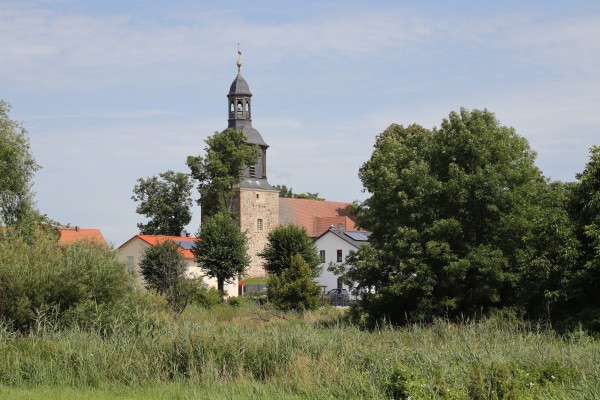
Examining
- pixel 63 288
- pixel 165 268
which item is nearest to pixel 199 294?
pixel 165 268

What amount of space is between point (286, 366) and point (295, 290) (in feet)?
89.8

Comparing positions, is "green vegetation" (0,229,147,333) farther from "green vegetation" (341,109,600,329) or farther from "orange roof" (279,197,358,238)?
"orange roof" (279,197,358,238)

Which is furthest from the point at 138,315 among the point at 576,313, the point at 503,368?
the point at 576,313

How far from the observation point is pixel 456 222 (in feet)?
101

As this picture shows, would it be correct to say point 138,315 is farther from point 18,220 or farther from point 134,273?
point 18,220

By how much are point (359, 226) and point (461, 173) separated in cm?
741

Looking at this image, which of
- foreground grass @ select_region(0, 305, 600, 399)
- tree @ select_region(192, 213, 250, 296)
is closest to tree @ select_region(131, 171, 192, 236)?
tree @ select_region(192, 213, 250, 296)

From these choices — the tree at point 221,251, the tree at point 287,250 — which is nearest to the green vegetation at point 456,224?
the tree at point 287,250

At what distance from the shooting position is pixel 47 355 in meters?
16.9

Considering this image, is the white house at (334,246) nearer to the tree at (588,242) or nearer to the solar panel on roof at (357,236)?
the solar panel on roof at (357,236)

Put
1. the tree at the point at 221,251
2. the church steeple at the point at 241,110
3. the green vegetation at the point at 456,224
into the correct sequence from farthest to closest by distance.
→ the church steeple at the point at 241,110 → the tree at the point at 221,251 → the green vegetation at the point at 456,224

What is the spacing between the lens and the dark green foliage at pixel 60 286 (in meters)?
21.7

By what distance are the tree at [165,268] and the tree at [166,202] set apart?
27854 mm

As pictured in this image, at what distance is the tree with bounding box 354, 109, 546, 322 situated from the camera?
1205 inches
